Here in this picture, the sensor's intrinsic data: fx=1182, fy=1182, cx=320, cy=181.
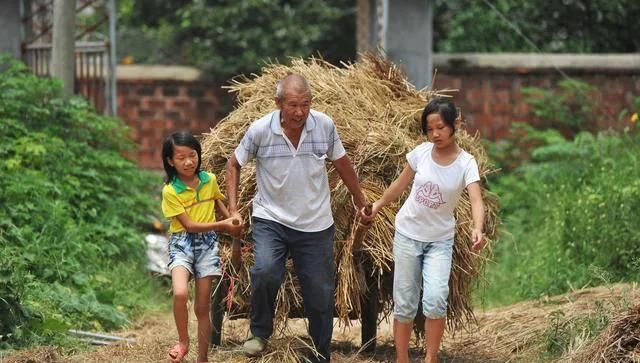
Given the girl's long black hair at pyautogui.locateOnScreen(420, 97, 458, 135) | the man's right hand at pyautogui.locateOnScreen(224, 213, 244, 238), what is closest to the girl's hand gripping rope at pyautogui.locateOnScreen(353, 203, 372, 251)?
the girl's long black hair at pyautogui.locateOnScreen(420, 97, 458, 135)

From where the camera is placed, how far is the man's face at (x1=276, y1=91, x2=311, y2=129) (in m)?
6.66

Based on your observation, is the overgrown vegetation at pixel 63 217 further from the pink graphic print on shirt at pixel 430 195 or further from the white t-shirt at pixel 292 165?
the pink graphic print on shirt at pixel 430 195

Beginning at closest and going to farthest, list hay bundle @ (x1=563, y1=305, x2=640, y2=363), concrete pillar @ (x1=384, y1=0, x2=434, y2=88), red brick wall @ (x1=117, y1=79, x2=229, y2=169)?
hay bundle @ (x1=563, y1=305, x2=640, y2=363)
concrete pillar @ (x1=384, y1=0, x2=434, y2=88)
red brick wall @ (x1=117, y1=79, x2=229, y2=169)

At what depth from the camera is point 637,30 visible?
16688mm

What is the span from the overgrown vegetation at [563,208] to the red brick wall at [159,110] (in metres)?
3.93

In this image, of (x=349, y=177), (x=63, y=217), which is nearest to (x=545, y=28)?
(x=63, y=217)

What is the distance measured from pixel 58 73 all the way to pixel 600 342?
785cm

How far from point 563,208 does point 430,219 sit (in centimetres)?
463

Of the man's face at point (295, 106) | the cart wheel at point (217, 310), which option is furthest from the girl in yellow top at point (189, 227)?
the man's face at point (295, 106)

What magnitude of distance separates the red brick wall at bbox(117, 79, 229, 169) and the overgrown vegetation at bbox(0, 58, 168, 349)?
2.23m

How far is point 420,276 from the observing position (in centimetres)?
696

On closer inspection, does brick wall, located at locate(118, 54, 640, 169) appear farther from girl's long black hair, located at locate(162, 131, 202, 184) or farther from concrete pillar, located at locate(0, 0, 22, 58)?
girl's long black hair, located at locate(162, 131, 202, 184)

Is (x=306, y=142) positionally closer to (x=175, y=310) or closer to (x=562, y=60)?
(x=175, y=310)

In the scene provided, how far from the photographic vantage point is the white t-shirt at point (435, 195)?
678cm
